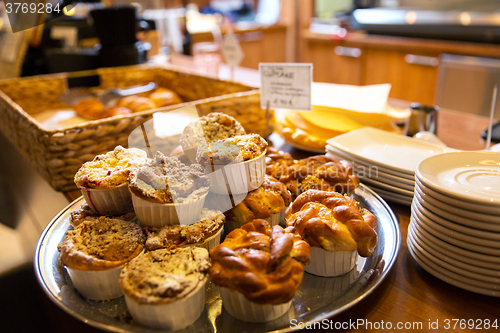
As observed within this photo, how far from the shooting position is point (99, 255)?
0.79 m

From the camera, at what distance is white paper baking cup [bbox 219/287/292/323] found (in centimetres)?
70

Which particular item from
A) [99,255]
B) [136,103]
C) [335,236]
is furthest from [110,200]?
[136,103]

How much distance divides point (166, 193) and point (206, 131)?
0.88 ft

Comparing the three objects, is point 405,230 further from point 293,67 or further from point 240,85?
point 240,85

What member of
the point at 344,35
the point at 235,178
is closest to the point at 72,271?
the point at 235,178

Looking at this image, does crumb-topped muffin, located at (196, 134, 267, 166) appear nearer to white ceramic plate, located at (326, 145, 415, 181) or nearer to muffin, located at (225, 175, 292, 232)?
muffin, located at (225, 175, 292, 232)

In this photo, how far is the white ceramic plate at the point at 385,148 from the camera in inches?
48.0

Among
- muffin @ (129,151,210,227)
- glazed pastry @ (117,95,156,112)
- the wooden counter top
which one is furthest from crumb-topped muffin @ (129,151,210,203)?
the wooden counter top

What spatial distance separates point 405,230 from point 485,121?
1.19 meters

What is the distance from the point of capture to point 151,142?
117 cm

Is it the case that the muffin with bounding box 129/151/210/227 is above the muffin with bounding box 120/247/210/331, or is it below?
above

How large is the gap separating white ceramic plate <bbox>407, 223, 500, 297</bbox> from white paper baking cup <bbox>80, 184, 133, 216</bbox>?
75 centimetres

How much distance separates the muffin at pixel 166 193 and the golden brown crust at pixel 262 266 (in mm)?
134

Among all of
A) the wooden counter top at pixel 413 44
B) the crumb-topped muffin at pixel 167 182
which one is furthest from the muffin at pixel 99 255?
the wooden counter top at pixel 413 44
